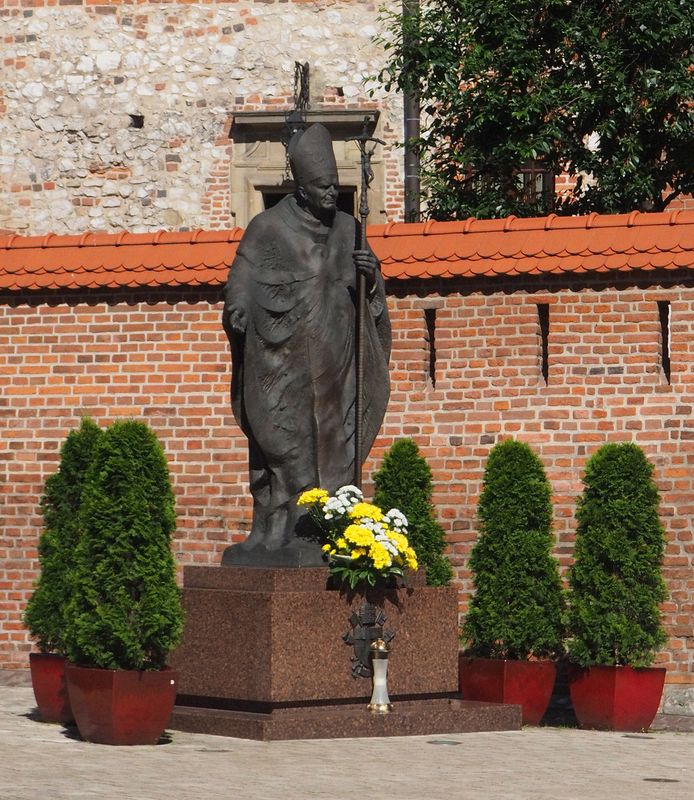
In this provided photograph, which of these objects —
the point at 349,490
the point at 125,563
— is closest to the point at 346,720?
the point at 349,490

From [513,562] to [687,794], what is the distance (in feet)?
10.4

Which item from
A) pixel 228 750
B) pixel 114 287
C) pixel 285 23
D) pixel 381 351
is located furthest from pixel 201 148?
pixel 228 750

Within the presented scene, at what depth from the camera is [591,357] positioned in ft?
40.6

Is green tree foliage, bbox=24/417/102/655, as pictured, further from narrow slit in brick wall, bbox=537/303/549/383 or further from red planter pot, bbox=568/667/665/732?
narrow slit in brick wall, bbox=537/303/549/383

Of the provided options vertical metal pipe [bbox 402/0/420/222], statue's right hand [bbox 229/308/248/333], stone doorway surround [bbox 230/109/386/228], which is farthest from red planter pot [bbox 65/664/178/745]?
stone doorway surround [bbox 230/109/386/228]

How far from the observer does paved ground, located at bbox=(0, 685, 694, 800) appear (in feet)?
26.5

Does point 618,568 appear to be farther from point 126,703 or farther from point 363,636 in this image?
point 126,703

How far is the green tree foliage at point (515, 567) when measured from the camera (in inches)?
446

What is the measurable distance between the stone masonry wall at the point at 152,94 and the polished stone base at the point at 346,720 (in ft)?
35.6

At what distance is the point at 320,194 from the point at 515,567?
250cm

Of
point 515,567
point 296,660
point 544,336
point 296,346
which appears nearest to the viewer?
point 296,660

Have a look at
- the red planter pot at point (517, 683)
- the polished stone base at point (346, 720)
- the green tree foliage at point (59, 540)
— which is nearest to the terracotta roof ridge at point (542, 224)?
the green tree foliage at point (59, 540)

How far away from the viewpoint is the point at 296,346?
1027 centimetres

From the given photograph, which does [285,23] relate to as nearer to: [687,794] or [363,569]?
[363,569]
